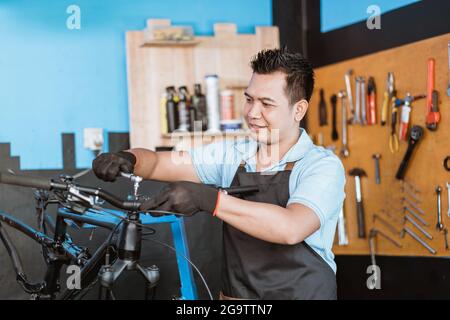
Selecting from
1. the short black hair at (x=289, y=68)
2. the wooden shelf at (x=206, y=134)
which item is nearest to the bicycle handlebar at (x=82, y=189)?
the short black hair at (x=289, y=68)

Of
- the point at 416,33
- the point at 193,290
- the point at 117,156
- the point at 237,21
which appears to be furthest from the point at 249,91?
the point at 237,21

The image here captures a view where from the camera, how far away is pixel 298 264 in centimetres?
212

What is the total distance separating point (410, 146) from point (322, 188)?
4.76 feet

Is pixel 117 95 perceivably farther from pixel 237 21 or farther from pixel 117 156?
pixel 117 156

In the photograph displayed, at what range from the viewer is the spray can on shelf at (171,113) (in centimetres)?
362

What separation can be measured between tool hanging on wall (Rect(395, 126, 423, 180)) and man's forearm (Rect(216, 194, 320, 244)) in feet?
5.10

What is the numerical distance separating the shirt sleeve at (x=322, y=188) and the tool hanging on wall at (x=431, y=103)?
118 centimetres

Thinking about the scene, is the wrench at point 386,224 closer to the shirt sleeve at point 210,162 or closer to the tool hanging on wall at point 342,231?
the tool hanging on wall at point 342,231

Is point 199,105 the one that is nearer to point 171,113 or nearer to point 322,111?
point 171,113

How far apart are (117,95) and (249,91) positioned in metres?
1.56

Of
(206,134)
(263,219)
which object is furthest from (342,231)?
(263,219)

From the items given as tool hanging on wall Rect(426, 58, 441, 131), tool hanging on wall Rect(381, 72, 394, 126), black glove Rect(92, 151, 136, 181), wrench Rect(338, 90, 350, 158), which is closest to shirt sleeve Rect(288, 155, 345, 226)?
black glove Rect(92, 151, 136, 181)

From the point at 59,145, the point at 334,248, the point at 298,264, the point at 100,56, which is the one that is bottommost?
the point at 334,248

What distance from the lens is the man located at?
1872 mm
